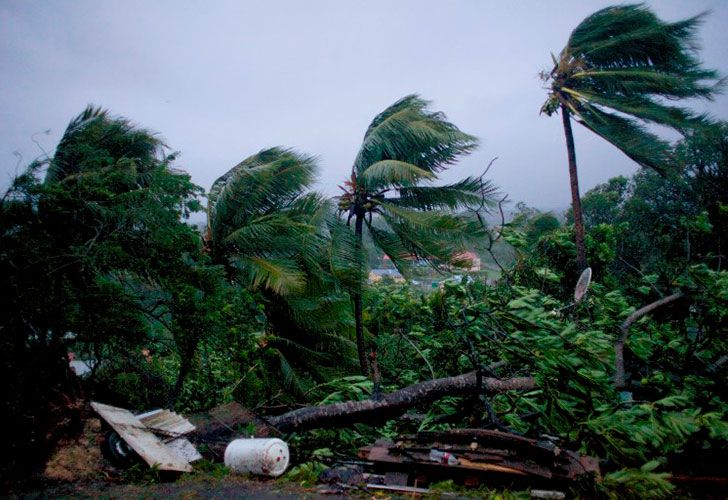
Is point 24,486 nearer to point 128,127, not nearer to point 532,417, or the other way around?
point 532,417

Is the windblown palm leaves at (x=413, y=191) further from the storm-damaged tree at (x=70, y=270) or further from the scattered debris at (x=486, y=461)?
the scattered debris at (x=486, y=461)

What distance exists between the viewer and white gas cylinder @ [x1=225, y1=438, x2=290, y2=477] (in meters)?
4.11

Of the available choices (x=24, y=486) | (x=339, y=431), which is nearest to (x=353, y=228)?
(x=339, y=431)

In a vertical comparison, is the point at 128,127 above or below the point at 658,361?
above

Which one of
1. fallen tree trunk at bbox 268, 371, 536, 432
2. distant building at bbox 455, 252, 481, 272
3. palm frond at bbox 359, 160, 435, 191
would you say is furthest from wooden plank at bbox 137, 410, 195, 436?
distant building at bbox 455, 252, 481, 272

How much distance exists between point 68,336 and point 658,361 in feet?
25.1

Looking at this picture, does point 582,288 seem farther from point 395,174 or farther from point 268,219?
point 268,219

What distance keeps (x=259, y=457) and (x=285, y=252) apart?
462cm

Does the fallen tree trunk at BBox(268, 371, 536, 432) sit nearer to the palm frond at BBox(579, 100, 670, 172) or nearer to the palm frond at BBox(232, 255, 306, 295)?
the palm frond at BBox(232, 255, 306, 295)

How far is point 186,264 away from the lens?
20.0ft

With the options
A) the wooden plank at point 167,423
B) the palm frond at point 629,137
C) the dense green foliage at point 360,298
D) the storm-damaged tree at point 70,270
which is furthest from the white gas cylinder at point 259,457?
the palm frond at point 629,137

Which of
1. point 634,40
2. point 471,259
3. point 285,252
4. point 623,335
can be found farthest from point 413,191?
point 634,40

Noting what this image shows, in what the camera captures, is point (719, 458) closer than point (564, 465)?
No

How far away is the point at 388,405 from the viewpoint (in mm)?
5008
